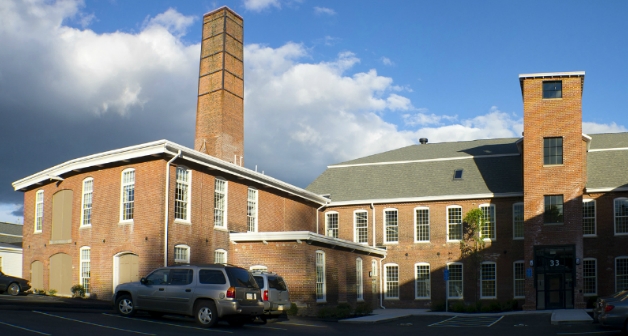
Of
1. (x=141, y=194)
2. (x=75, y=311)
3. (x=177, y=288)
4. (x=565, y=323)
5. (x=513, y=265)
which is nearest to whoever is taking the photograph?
(x=177, y=288)

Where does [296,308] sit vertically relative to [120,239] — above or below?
below

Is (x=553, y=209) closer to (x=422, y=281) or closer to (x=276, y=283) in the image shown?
(x=422, y=281)

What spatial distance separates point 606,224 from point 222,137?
802 inches

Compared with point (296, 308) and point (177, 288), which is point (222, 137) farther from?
point (177, 288)

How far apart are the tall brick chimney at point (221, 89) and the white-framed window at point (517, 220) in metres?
15.2

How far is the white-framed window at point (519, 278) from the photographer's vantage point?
36188mm

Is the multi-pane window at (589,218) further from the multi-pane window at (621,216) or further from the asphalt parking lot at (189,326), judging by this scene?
the asphalt parking lot at (189,326)

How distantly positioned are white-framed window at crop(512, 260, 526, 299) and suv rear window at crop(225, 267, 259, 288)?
67.4ft

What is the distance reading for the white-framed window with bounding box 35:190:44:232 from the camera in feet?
107

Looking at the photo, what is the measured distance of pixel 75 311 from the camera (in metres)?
21.4

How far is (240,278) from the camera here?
1992 cm

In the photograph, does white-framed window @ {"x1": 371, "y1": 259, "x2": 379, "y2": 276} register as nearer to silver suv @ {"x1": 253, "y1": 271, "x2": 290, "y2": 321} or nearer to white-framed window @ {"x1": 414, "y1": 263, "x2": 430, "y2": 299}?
white-framed window @ {"x1": 414, "y1": 263, "x2": 430, "y2": 299}

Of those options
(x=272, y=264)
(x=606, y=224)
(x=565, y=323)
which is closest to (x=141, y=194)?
(x=272, y=264)

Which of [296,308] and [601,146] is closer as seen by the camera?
[296,308]
